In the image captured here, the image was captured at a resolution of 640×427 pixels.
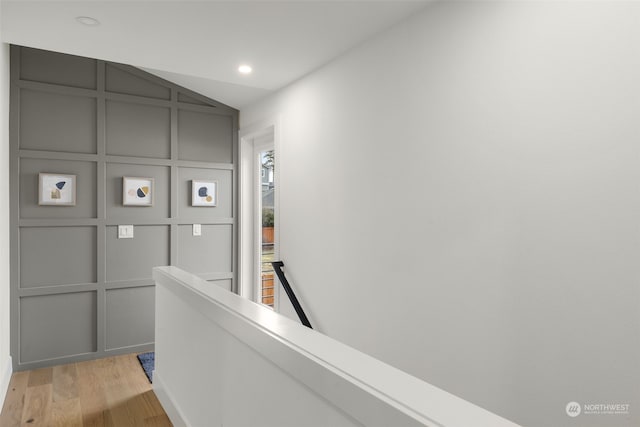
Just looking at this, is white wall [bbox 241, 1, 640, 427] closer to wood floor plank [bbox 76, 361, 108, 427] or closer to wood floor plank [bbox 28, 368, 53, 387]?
wood floor plank [bbox 76, 361, 108, 427]

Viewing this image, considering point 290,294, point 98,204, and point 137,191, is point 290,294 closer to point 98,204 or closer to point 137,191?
point 137,191

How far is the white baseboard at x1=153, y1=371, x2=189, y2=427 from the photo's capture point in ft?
7.39

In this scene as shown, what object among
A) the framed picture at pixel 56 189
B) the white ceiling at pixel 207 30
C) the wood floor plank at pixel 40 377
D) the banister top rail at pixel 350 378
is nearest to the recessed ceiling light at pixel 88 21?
the white ceiling at pixel 207 30

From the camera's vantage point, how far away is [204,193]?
13.3ft

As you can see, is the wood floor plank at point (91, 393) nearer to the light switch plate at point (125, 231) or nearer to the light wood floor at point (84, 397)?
the light wood floor at point (84, 397)

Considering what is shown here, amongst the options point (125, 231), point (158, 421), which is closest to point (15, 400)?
point (158, 421)

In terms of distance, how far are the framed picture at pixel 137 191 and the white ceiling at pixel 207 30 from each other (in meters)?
1.13

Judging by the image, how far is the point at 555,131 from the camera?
1.56 meters

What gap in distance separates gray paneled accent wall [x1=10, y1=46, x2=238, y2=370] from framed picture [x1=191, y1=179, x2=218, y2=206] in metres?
0.06

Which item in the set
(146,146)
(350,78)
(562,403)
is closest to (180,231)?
(146,146)

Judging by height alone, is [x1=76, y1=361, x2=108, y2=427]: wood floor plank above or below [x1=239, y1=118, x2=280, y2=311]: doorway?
below

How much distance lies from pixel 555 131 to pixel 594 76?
21 centimetres

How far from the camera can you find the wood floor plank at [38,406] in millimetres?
2510

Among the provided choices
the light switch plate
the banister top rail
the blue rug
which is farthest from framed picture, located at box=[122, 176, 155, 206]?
the banister top rail
